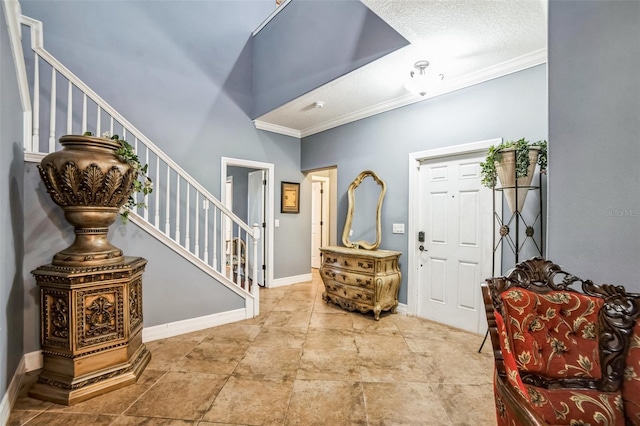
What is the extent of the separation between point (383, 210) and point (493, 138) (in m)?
1.54

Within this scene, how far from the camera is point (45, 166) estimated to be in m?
1.92

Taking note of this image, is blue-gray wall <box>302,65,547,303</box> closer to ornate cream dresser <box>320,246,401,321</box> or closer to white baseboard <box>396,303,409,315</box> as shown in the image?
white baseboard <box>396,303,409,315</box>

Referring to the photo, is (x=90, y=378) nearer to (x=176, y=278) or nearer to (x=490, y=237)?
(x=176, y=278)

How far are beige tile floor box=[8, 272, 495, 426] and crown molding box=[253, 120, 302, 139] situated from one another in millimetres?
3168

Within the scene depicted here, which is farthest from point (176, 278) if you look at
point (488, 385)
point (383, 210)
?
point (488, 385)

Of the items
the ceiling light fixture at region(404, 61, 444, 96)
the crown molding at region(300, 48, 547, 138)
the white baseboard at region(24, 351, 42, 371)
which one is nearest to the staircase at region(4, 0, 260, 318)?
the white baseboard at region(24, 351, 42, 371)

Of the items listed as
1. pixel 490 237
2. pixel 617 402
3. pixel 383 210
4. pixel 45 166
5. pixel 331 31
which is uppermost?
pixel 331 31

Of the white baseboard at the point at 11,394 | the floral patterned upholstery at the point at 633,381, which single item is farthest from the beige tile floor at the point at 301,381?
the floral patterned upholstery at the point at 633,381

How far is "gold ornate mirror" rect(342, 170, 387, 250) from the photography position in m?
3.87

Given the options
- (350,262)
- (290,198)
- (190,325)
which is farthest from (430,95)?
(190,325)

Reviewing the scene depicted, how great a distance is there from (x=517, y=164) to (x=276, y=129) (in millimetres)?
3706

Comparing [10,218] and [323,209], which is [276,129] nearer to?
[323,209]

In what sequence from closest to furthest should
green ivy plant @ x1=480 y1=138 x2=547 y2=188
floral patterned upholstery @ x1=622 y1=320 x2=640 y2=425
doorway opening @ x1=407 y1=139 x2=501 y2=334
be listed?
1. floral patterned upholstery @ x1=622 y1=320 x2=640 y2=425
2. green ivy plant @ x1=480 y1=138 x2=547 y2=188
3. doorway opening @ x1=407 y1=139 x2=501 y2=334

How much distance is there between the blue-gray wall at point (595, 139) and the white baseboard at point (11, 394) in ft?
11.5
